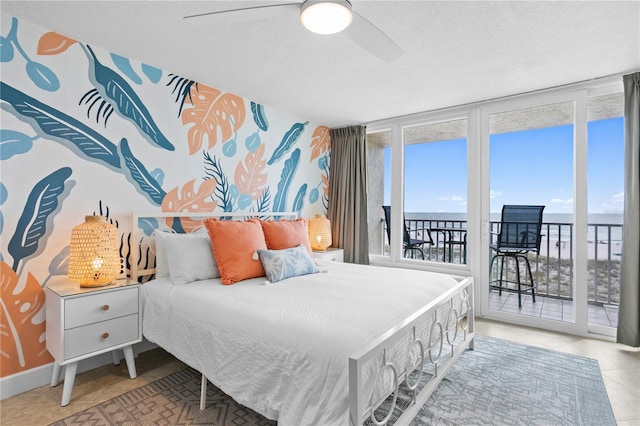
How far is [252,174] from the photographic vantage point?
12.0ft

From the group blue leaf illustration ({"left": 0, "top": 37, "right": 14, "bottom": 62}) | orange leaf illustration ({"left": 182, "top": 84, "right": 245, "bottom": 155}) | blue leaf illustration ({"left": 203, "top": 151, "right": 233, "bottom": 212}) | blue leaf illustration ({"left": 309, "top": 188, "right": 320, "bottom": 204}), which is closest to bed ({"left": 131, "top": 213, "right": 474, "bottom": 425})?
blue leaf illustration ({"left": 203, "top": 151, "right": 233, "bottom": 212})

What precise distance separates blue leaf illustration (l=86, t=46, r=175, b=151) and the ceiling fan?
1313 mm

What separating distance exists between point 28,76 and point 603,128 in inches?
198

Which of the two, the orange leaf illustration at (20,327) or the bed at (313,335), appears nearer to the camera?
the bed at (313,335)

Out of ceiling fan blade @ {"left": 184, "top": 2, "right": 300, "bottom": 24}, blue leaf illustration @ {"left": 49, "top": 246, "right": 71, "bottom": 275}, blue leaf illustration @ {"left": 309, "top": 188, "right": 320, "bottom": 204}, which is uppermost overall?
ceiling fan blade @ {"left": 184, "top": 2, "right": 300, "bottom": 24}

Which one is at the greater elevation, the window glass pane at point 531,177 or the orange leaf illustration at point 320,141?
the orange leaf illustration at point 320,141

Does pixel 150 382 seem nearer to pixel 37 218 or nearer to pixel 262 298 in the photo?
pixel 262 298

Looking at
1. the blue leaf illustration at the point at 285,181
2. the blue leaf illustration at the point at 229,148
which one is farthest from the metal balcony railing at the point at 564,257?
the blue leaf illustration at the point at 229,148

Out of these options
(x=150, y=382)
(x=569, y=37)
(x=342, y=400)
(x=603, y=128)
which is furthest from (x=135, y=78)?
(x=603, y=128)

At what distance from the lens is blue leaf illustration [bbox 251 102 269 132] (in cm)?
366

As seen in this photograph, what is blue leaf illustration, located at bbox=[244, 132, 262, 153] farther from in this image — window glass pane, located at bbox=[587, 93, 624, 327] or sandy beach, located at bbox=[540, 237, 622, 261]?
sandy beach, located at bbox=[540, 237, 622, 261]

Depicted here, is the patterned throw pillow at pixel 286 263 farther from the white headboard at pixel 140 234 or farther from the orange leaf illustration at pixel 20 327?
the orange leaf illustration at pixel 20 327

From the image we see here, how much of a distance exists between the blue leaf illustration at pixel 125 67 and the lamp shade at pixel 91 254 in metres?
1.25

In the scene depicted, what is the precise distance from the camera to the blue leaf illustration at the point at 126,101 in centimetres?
250
